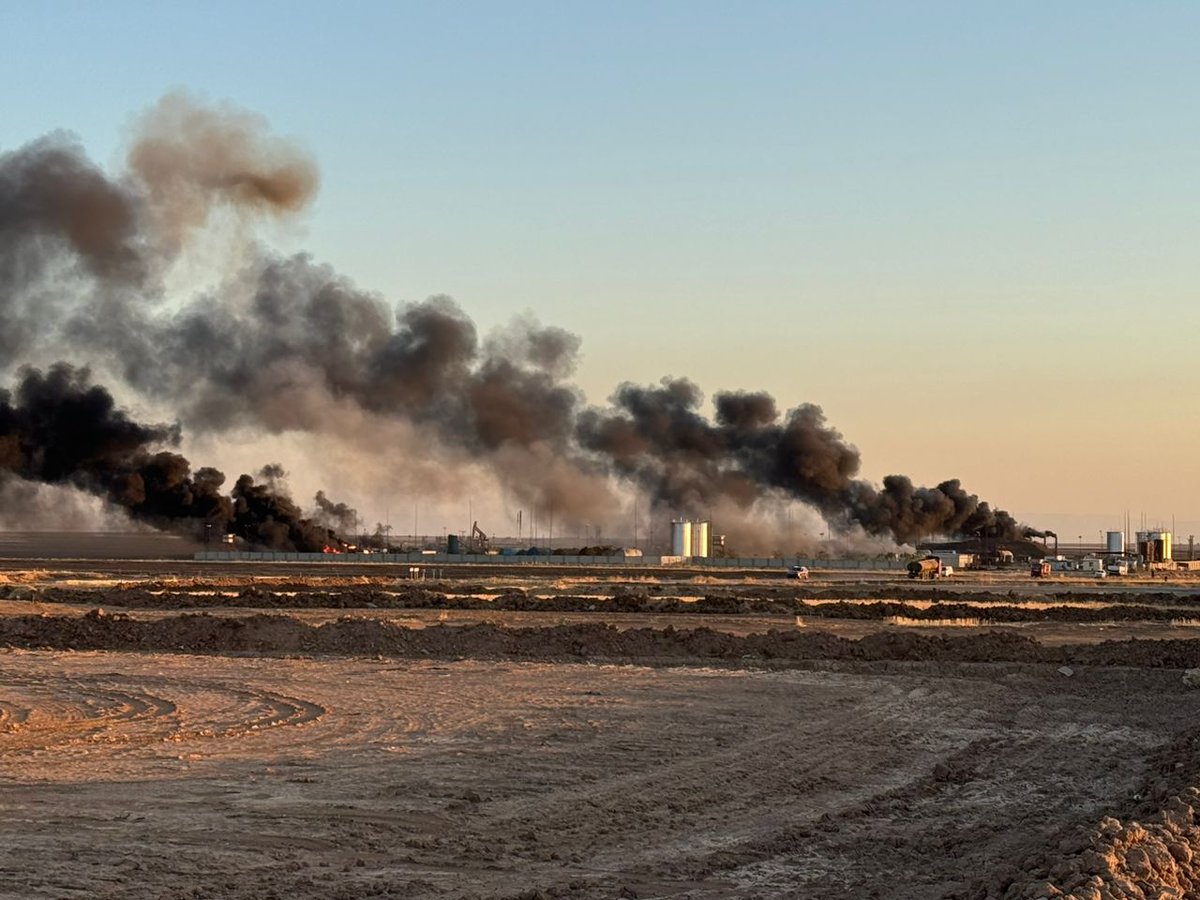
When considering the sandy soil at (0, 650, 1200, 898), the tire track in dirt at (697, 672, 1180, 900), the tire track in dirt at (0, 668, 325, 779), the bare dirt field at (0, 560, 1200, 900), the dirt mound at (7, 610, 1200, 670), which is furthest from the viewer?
the dirt mound at (7, 610, 1200, 670)

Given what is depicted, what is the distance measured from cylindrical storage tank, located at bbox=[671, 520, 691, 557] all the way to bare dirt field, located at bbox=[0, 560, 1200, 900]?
3824 inches

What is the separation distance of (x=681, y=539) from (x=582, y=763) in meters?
119

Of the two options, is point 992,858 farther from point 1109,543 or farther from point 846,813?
point 1109,543

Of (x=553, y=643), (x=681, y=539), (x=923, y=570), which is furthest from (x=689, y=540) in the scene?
(x=553, y=643)

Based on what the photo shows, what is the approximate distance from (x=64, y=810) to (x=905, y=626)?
39321 mm

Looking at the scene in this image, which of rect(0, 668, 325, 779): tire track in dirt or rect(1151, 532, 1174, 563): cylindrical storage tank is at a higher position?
rect(1151, 532, 1174, 563): cylindrical storage tank

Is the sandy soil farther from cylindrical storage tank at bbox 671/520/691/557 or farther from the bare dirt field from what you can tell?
cylindrical storage tank at bbox 671/520/691/557

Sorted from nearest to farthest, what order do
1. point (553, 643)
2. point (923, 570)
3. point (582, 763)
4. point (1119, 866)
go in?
point (1119, 866), point (582, 763), point (553, 643), point (923, 570)

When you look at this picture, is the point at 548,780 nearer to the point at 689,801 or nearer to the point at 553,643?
the point at 689,801

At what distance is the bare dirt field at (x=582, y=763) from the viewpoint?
13.3 m

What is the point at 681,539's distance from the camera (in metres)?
138

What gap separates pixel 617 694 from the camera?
28.2 meters

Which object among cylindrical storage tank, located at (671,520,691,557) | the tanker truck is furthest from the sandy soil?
cylindrical storage tank, located at (671,520,691,557)

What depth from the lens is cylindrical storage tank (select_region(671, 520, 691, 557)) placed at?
5433 inches
